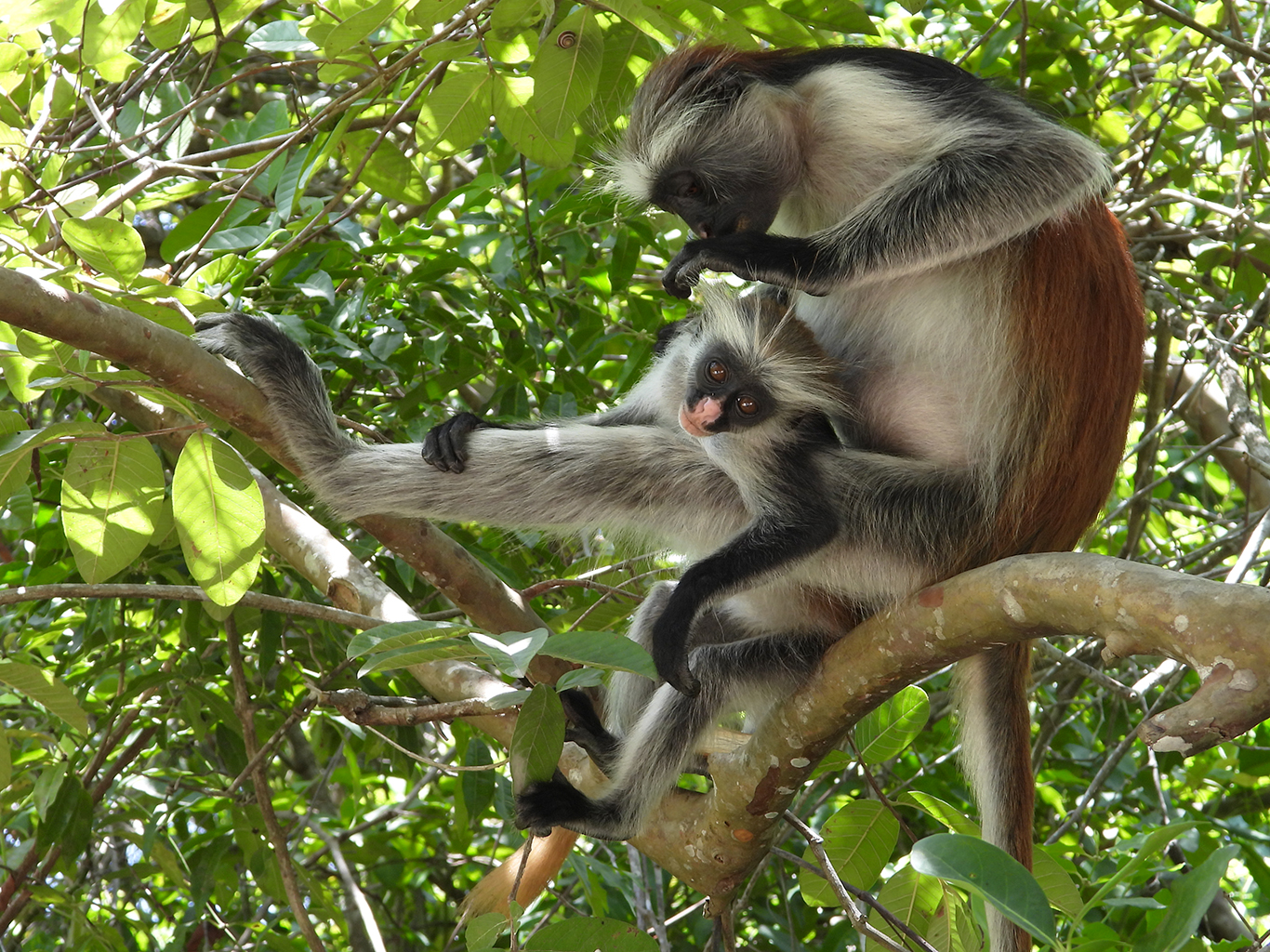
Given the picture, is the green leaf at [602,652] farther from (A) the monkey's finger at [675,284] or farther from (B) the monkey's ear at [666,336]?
(B) the monkey's ear at [666,336]

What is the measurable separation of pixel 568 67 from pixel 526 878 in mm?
1785

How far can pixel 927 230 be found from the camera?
2.40 meters

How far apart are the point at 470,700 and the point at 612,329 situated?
1852 mm

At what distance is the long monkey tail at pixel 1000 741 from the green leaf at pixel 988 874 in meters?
1.07

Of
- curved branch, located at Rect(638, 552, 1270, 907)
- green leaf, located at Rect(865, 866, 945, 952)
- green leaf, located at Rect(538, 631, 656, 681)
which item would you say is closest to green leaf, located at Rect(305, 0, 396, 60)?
green leaf, located at Rect(538, 631, 656, 681)

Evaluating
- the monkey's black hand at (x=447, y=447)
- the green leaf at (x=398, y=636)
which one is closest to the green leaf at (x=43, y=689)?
the monkey's black hand at (x=447, y=447)

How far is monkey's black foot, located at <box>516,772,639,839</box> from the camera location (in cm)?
244

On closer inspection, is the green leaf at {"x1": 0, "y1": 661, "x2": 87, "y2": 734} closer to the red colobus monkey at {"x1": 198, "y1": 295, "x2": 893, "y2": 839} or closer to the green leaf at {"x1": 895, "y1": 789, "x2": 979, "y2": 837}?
the red colobus monkey at {"x1": 198, "y1": 295, "x2": 893, "y2": 839}

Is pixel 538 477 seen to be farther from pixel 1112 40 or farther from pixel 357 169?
pixel 1112 40

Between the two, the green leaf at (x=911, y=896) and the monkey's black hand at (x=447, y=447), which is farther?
the monkey's black hand at (x=447, y=447)

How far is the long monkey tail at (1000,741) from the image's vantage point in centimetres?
245

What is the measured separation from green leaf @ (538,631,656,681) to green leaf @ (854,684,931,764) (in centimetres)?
110

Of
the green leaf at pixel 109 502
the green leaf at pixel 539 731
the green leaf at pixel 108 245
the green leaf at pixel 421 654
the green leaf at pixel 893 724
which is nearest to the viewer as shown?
the green leaf at pixel 421 654

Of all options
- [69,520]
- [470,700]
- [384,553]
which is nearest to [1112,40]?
[384,553]
